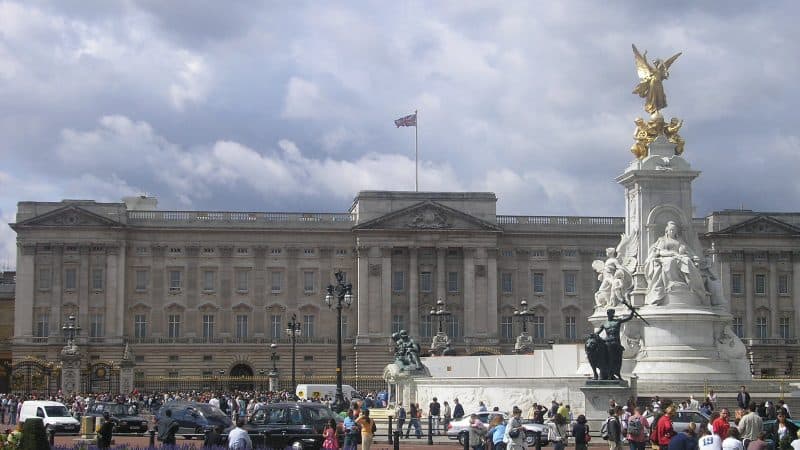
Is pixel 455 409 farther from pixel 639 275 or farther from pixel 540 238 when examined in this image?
pixel 540 238

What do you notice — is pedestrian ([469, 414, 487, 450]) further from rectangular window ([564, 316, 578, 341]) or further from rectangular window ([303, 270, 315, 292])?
rectangular window ([564, 316, 578, 341])

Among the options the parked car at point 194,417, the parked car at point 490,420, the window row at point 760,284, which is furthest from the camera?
the window row at point 760,284

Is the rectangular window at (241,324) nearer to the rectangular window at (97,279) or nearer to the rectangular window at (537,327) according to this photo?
the rectangular window at (97,279)

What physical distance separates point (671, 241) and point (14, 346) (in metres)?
65.6

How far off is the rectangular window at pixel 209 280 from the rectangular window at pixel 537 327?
1011 inches

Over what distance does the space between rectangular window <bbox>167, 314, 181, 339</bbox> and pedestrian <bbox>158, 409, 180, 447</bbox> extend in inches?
2423

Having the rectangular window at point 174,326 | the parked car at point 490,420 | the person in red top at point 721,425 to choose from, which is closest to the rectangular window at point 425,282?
the rectangular window at point 174,326

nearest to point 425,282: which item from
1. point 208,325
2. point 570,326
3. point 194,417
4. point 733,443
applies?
point 570,326

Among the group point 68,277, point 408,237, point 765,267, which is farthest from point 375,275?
point 765,267

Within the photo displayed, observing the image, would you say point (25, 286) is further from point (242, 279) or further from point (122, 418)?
point (122, 418)

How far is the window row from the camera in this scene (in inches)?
4063

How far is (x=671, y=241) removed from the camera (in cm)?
4438

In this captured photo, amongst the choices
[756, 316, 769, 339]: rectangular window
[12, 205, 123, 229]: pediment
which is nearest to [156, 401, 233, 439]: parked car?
[12, 205, 123, 229]: pediment

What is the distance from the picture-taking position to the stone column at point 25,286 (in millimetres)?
96750
